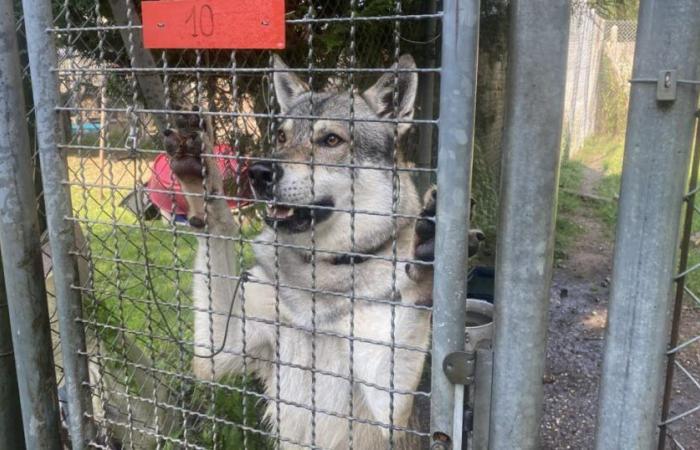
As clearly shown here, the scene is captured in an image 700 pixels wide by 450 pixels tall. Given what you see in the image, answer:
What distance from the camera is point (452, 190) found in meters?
1.45

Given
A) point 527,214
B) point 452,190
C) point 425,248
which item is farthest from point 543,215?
point 425,248

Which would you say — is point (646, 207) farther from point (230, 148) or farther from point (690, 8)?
point (230, 148)

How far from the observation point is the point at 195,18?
67.1 inches

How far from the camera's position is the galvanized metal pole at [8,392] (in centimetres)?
234

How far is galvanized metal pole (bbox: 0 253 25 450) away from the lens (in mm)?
2340

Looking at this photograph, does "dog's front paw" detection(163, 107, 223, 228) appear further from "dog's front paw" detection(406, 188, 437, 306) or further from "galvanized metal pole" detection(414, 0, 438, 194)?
→ "galvanized metal pole" detection(414, 0, 438, 194)

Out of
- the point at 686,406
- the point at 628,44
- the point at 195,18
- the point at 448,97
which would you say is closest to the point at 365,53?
the point at 195,18

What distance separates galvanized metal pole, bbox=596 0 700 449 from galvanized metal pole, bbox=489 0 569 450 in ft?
0.49

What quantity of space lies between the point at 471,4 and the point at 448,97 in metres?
0.20

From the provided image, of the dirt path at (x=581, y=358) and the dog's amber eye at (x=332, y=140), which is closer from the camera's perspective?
the dog's amber eye at (x=332, y=140)

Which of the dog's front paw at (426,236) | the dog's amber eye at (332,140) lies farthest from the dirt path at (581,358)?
the dog's amber eye at (332,140)

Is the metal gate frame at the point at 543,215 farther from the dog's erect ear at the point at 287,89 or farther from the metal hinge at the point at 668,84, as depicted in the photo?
the dog's erect ear at the point at 287,89

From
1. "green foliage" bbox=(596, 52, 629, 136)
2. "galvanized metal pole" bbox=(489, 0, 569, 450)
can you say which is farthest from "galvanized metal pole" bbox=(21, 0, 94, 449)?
"green foliage" bbox=(596, 52, 629, 136)

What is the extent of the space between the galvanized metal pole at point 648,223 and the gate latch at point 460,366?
301mm
